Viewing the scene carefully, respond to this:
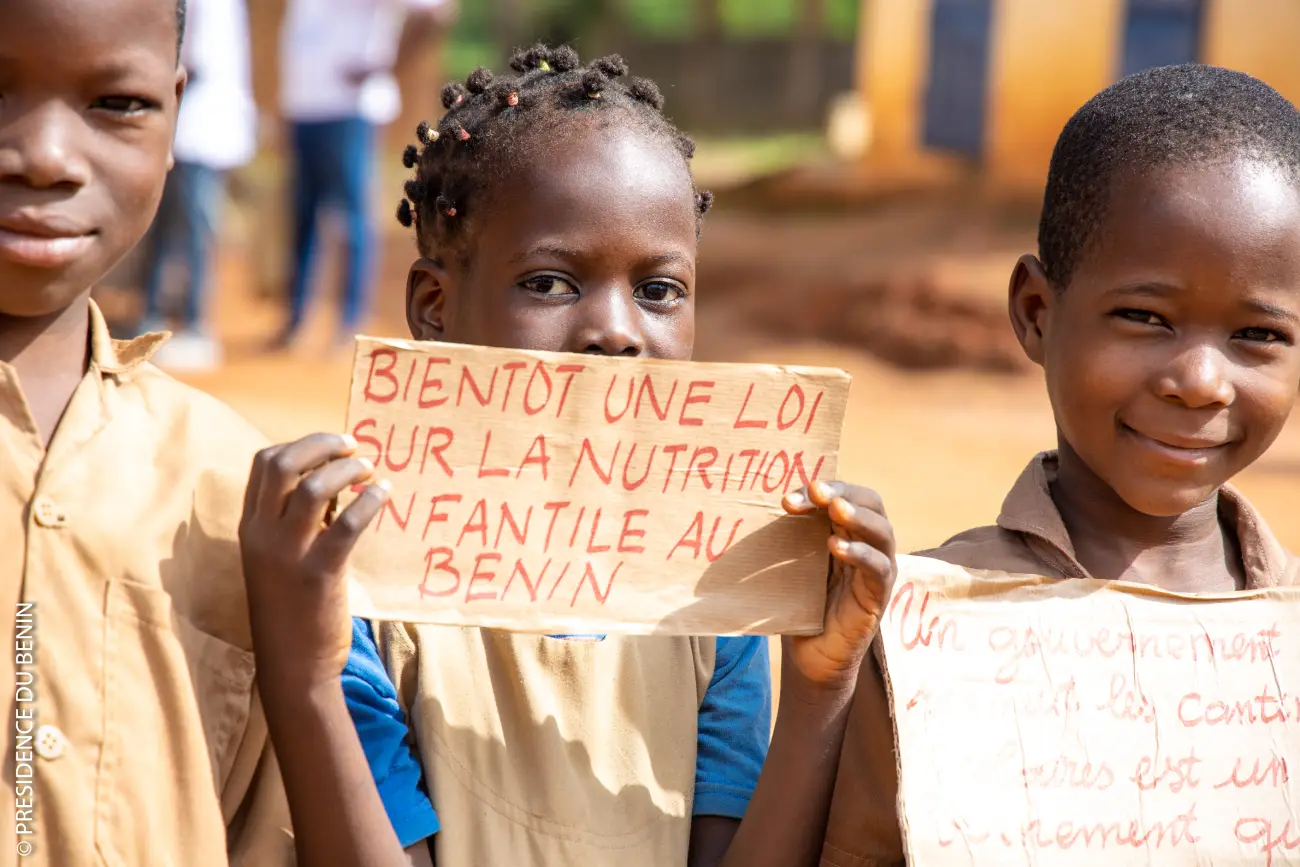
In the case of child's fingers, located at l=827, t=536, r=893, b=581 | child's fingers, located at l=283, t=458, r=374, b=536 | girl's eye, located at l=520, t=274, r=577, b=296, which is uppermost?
girl's eye, located at l=520, t=274, r=577, b=296

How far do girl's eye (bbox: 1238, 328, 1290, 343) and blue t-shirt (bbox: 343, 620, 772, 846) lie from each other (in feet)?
2.79

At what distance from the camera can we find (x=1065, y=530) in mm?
2441

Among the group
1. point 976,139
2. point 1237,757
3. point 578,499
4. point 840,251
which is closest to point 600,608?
point 578,499

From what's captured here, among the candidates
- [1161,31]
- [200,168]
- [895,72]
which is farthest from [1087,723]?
[895,72]

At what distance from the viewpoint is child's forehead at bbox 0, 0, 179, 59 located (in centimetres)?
184

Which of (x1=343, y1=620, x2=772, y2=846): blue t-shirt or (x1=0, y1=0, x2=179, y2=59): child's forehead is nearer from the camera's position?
(x1=0, y1=0, x2=179, y2=59): child's forehead

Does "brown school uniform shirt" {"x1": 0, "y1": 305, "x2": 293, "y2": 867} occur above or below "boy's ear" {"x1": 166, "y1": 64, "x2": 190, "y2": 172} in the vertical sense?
below

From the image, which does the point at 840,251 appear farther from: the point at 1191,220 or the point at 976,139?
the point at 1191,220

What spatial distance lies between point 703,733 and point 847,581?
406 millimetres

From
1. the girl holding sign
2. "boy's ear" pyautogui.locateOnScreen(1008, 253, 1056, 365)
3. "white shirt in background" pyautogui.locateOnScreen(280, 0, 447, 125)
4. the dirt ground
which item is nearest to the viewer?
the girl holding sign

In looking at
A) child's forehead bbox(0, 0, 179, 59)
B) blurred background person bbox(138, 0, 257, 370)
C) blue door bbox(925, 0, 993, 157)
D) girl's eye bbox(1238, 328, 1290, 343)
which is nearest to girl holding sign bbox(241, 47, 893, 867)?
child's forehead bbox(0, 0, 179, 59)

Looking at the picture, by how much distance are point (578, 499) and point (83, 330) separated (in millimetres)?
671

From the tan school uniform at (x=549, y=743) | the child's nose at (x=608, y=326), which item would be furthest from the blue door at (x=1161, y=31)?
the tan school uniform at (x=549, y=743)

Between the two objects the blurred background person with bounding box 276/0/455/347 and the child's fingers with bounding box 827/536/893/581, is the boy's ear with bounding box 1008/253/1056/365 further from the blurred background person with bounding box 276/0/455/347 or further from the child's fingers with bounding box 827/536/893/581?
the blurred background person with bounding box 276/0/455/347
